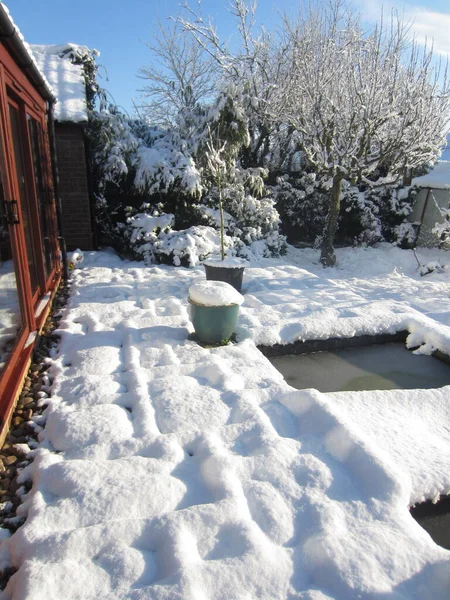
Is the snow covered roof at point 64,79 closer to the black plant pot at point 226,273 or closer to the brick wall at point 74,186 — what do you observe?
the brick wall at point 74,186

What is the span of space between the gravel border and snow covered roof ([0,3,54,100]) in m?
2.20

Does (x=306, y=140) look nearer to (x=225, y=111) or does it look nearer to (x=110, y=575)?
(x=225, y=111)

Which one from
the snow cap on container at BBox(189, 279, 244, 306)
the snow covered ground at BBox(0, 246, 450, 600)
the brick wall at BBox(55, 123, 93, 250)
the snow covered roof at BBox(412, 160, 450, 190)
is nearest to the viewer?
the snow covered ground at BBox(0, 246, 450, 600)

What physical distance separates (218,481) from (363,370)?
2034 millimetres

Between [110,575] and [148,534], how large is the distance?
208 mm

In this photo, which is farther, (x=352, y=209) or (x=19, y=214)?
(x=352, y=209)

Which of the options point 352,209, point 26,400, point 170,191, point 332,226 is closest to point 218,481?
point 26,400

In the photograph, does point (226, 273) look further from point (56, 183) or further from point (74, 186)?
point (74, 186)

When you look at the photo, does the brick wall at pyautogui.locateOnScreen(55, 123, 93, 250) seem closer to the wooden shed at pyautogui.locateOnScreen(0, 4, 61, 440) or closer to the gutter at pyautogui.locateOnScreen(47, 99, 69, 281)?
the gutter at pyautogui.locateOnScreen(47, 99, 69, 281)

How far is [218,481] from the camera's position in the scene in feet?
6.35

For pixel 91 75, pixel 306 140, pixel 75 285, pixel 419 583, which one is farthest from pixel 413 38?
pixel 419 583

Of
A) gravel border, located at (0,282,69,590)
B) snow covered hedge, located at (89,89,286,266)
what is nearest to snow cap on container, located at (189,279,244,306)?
gravel border, located at (0,282,69,590)

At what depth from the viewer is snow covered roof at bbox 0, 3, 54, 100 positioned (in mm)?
2327

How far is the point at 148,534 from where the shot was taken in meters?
1.67
